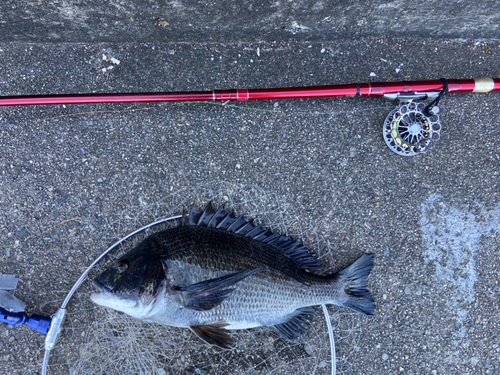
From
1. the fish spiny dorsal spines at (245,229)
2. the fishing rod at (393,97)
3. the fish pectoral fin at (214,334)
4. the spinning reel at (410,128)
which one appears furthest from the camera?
the spinning reel at (410,128)

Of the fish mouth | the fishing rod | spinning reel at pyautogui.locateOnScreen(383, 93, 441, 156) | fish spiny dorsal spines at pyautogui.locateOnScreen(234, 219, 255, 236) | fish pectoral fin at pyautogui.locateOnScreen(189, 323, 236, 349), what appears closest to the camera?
the fish mouth

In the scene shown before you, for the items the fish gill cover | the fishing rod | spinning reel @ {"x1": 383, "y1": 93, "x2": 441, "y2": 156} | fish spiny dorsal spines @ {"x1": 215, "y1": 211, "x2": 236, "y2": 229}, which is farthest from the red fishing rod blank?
fish spiny dorsal spines @ {"x1": 215, "y1": 211, "x2": 236, "y2": 229}

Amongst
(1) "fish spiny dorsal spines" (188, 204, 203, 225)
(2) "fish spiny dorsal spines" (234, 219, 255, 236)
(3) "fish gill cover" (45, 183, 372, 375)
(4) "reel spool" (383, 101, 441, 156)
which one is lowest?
(3) "fish gill cover" (45, 183, 372, 375)

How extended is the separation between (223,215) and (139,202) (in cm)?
68

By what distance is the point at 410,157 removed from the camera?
8.15 ft

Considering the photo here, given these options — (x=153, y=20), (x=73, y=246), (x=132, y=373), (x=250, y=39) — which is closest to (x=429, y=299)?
(x=132, y=373)

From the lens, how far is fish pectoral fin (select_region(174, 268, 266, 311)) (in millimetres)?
1868

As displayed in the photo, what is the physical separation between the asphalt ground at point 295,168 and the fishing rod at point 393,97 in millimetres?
129

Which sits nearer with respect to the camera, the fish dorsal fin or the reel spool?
the fish dorsal fin

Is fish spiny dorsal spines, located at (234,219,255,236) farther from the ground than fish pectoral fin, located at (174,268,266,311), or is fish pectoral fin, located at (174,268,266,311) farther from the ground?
fish spiny dorsal spines, located at (234,219,255,236)

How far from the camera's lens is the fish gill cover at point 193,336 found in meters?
2.29

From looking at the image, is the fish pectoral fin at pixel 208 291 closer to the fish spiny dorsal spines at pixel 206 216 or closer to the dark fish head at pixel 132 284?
the dark fish head at pixel 132 284

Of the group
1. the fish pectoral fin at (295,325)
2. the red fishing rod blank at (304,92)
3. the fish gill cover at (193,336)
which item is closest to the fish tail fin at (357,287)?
the fish gill cover at (193,336)

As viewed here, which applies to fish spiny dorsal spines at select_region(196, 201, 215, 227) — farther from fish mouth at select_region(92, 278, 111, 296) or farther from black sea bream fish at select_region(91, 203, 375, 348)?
fish mouth at select_region(92, 278, 111, 296)
